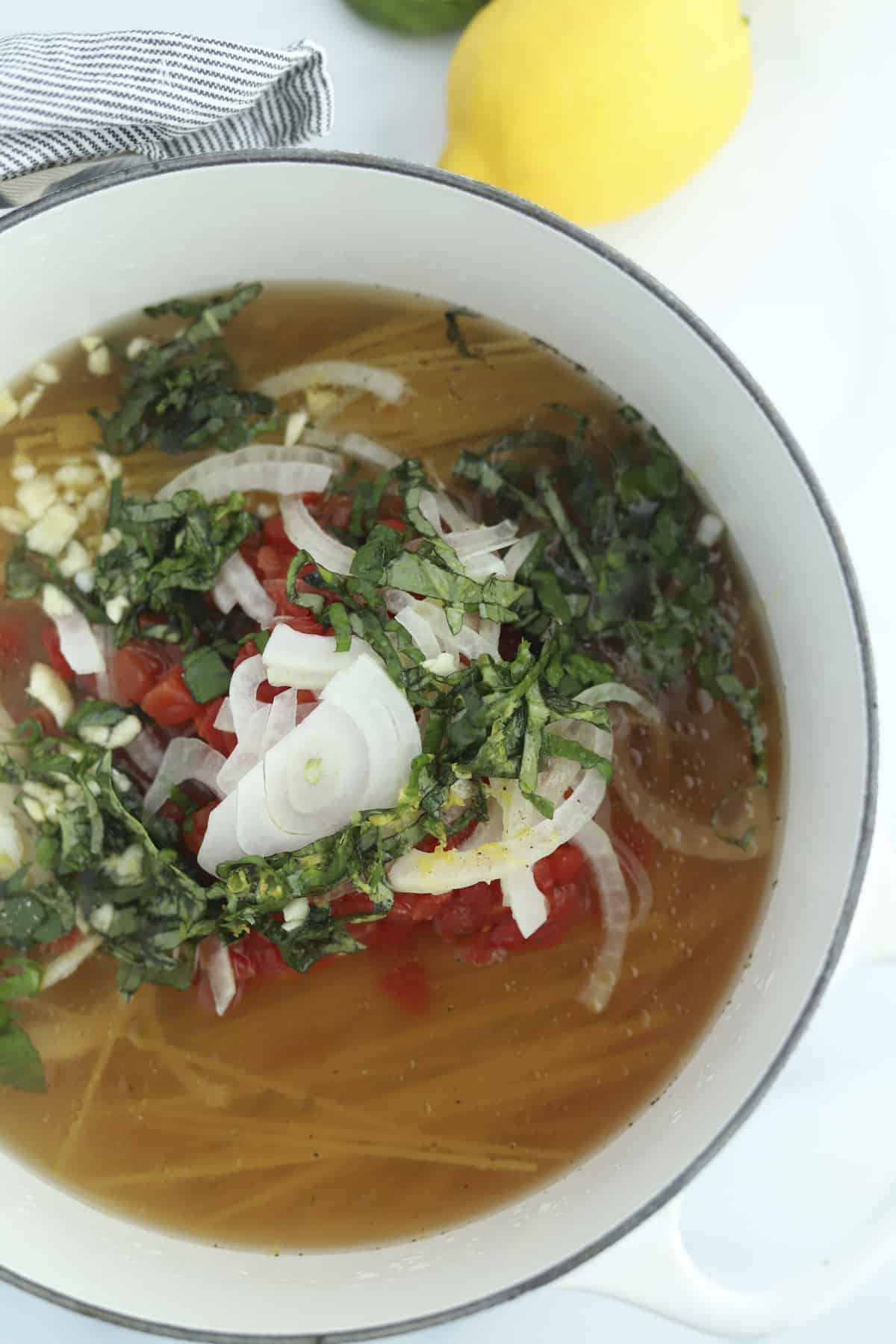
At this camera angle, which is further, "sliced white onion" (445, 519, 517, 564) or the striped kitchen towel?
"sliced white onion" (445, 519, 517, 564)

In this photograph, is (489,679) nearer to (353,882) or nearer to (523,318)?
(353,882)

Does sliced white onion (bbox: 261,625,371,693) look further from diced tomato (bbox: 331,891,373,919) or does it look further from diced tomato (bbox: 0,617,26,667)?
diced tomato (bbox: 0,617,26,667)

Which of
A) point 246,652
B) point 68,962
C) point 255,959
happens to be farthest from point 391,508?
point 68,962

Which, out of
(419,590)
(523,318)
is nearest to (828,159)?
(523,318)

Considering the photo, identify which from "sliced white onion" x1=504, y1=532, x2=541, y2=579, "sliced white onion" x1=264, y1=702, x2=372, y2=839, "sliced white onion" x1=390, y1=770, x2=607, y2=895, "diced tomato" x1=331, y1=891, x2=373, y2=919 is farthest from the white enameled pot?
"sliced white onion" x1=264, y1=702, x2=372, y2=839

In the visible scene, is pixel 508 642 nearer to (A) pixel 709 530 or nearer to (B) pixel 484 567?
(B) pixel 484 567

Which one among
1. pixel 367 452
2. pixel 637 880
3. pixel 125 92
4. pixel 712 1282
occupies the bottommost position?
pixel 712 1282

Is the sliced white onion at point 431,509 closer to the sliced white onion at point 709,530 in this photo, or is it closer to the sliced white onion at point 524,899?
the sliced white onion at point 709,530
